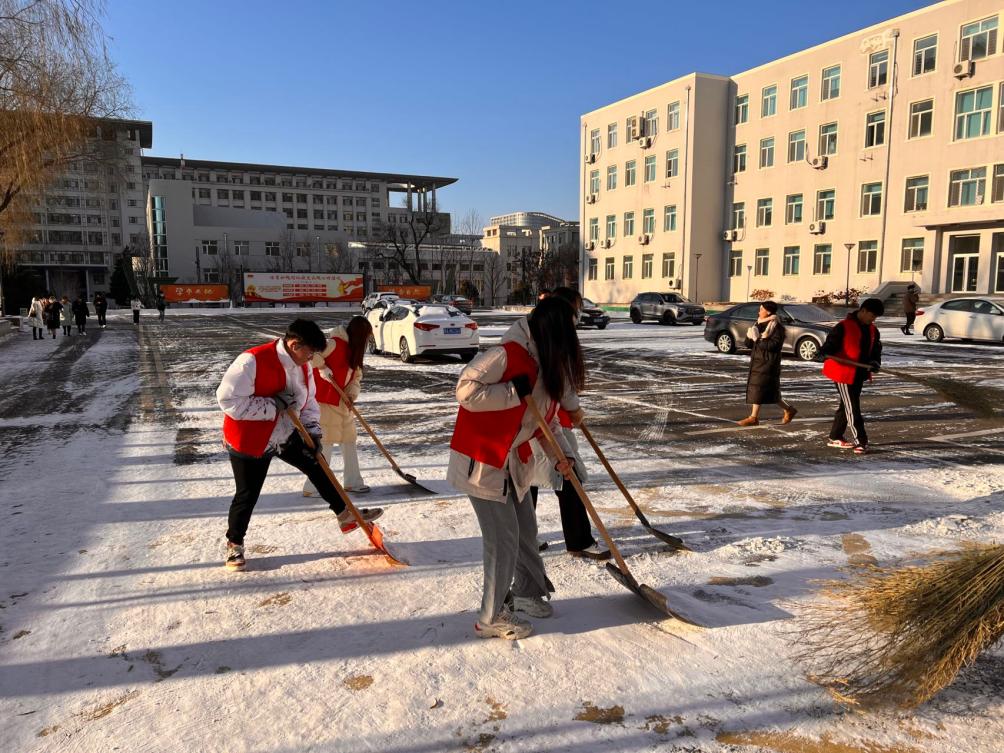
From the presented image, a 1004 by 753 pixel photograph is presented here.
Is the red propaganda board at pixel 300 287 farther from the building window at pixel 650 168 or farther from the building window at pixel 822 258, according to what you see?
the building window at pixel 822 258

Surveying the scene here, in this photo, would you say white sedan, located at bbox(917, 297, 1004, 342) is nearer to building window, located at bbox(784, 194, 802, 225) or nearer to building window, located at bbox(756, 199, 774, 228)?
building window, located at bbox(784, 194, 802, 225)

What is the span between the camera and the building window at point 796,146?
4088 centimetres

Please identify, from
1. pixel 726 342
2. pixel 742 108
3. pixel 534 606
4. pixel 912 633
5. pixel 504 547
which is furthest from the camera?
pixel 742 108

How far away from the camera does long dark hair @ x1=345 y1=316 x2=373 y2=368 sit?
18.5ft

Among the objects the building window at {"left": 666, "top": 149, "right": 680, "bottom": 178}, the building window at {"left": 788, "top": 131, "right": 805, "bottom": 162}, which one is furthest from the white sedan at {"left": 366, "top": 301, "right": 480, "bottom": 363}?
the building window at {"left": 666, "top": 149, "right": 680, "bottom": 178}

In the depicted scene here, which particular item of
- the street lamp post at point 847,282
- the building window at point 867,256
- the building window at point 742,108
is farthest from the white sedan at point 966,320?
the building window at point 742,108

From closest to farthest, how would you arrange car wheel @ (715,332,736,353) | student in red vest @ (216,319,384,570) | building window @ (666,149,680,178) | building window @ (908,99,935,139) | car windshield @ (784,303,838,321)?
student in red vest @ (216,319,384,570), car windshield @ (784,303,838,321), car wheel @ (715,332,736,353), building window @ (908,99,935,139), building window @ (666,149,680,178)

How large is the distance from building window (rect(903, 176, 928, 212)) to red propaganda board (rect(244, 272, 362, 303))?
4174 centimetres

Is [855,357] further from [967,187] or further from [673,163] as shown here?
[673,163]

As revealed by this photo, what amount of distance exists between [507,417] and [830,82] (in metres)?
44.4

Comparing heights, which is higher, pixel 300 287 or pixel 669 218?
pixel 669 218

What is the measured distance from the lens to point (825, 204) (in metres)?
39.5

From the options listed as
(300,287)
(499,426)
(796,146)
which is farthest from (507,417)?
(300,287)

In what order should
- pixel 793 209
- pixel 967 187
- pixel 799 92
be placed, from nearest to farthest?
pixel 967 187
pixel 799 92
pixel 793 209
